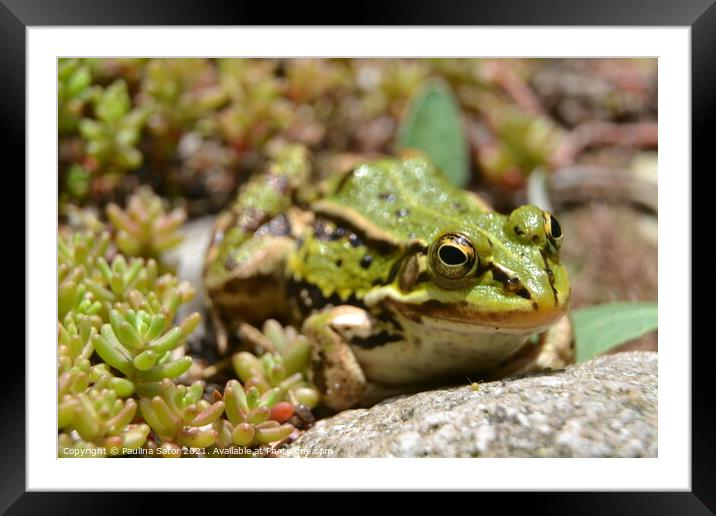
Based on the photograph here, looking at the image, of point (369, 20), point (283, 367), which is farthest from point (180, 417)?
point (369, 20)

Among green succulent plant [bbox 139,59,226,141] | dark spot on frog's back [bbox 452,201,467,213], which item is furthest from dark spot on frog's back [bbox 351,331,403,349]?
green succulent plant [bbox 139,59,226,141]

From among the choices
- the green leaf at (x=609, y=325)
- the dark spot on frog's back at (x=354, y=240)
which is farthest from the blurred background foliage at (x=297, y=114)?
the dark spot on frog's back at (x=354, y=240)

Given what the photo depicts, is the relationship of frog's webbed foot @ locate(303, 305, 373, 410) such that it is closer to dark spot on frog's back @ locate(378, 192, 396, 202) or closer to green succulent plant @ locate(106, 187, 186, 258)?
dark spot on frog's back @ locate(378, 192, 396, 202)

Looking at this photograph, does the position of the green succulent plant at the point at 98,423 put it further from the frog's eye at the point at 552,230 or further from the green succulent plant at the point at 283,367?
the frog's eye at the point at 552,230

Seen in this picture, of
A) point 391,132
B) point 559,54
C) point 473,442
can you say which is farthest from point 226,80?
point 473,442

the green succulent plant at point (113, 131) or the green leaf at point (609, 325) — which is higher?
the green succulent plant at point (113, 131)

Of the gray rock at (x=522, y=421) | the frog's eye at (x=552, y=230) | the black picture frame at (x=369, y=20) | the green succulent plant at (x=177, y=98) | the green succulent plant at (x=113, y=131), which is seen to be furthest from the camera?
the green succulent plant at (x=177, y=98)

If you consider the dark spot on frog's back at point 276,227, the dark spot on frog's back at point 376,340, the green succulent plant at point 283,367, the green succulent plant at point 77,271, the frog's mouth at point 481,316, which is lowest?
the green succulent plant at point 283,367
